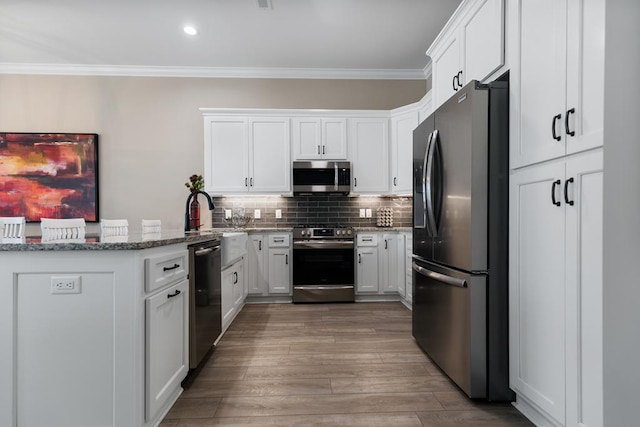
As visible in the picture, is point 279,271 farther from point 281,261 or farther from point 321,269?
point 321,269

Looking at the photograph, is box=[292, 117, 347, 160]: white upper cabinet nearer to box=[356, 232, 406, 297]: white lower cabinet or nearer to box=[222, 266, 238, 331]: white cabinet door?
box=[356, 232, 406, 297]: white lower cabinet

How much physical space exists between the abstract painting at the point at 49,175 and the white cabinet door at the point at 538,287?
190 inches

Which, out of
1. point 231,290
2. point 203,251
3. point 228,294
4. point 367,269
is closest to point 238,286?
point 231,290

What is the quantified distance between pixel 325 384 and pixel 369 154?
293 centimetres

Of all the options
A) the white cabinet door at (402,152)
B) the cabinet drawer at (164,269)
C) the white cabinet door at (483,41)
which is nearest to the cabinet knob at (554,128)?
the white cabinet door at (483,41)

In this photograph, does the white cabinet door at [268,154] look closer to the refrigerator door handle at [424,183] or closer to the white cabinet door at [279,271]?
the white cabinet door at [279,271]

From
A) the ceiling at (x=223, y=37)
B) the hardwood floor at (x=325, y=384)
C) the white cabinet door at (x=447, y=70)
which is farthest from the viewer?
the ceiling at (x=223, y=37)

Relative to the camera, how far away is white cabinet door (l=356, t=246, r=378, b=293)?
4102 millimetres

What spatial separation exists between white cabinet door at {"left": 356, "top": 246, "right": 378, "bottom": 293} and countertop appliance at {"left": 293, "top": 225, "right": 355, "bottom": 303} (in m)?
0.10

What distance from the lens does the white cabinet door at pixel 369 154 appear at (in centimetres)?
428

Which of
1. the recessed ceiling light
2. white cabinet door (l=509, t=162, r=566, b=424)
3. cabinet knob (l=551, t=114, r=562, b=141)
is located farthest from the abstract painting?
cabinet knob (l=551, t=114, r=562, b=141)

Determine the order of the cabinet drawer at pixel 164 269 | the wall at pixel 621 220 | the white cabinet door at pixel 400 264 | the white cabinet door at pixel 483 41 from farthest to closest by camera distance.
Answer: the white cabinet door at pixel 400 264 < the white cabinet door at pixel 483 41 < the cabinet drawer at pixel 164 269 < the wall at pixel 621 220

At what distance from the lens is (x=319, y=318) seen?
11.3 ft

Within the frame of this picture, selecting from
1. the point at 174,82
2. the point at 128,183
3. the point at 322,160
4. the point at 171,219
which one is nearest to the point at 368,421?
the point at 322,160
